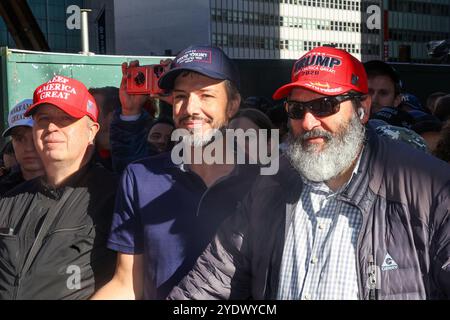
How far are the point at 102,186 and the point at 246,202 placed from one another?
1.02m

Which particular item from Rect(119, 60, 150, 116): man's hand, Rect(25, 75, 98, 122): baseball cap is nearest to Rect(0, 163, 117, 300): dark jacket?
Rect(25, 75, 98, 122): baseball cap

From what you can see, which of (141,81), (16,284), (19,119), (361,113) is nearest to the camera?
(361,113)

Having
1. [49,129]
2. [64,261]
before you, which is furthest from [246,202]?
[49,129]

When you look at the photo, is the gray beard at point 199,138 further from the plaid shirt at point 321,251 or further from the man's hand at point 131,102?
the man's hand at point 131,102

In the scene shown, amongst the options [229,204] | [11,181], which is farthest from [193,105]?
[11,181]

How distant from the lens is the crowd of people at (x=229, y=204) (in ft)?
7.08

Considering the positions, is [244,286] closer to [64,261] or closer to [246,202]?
[246,202]

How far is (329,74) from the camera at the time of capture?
2422mm

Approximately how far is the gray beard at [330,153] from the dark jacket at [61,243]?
1131mm

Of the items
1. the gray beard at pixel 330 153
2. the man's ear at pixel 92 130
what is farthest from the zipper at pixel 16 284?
the gray beard at pixel 330 153

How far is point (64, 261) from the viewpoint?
2.96 metres

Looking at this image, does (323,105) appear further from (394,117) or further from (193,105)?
(394,117)

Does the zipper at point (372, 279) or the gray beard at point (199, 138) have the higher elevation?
the gray beard at point (199, 138)

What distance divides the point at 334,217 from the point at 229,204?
622 millimetres
